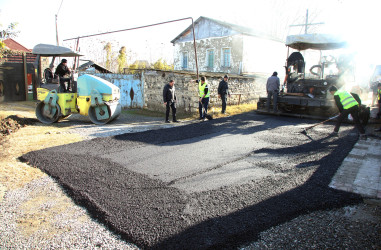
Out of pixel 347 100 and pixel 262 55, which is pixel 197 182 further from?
pixel 262 55

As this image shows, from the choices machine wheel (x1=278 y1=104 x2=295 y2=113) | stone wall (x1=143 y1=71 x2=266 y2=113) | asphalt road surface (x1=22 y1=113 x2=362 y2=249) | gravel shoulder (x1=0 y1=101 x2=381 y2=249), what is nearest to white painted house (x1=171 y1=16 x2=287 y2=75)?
stone wall (x1=143 y1=71 x2=266 y2=113)

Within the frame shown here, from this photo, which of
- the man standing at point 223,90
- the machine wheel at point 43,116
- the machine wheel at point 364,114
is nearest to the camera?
the machine wheel at point 364,114

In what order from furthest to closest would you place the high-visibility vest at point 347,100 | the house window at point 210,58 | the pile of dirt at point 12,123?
the house window at point 210,58, the pile of dirt at point 12,123, the high-visibility vest at point 347,100

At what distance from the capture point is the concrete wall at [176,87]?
38.9 ft

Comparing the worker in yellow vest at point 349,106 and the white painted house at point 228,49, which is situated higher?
the white painted house at point 228,49

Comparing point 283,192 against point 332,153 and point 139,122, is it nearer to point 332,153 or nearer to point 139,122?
point 332,153

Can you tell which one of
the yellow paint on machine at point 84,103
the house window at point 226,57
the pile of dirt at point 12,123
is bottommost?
the pile of dirt at point 12,123

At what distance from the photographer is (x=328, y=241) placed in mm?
2834

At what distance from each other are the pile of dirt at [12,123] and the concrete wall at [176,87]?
534 cm

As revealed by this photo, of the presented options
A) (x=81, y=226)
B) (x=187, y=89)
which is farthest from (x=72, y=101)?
(x=81, y=226)

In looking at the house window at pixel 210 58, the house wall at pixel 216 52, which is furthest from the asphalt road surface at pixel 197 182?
the house window at pixel 210 58

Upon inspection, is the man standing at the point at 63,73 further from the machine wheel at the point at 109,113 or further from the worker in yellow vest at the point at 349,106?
the worker in yellow vest at the point at 349,106

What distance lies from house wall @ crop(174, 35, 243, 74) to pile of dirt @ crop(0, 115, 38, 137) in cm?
1482

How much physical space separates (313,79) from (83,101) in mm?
9179
